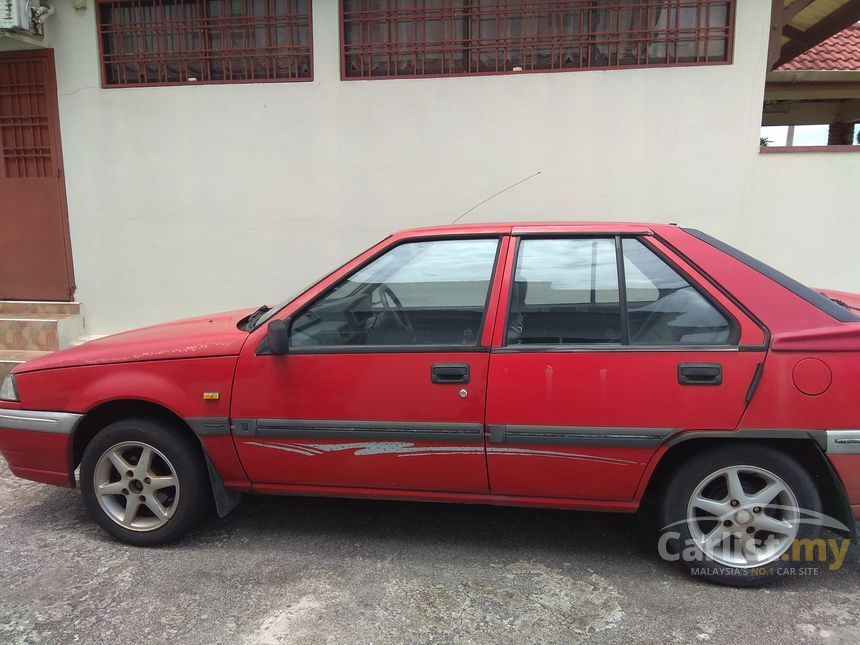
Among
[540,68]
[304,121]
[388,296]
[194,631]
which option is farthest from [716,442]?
[304,121]

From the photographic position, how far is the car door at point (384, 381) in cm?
284

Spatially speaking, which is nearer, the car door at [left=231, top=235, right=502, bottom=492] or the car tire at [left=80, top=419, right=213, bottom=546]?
the car door at [left=231, top=235, right=502, bottom=492]

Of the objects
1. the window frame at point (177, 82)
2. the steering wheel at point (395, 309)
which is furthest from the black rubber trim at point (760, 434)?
the window frame at point (177, 82)

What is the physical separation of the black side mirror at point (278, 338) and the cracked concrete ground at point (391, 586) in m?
1.08

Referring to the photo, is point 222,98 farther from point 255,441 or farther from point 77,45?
point 255,441

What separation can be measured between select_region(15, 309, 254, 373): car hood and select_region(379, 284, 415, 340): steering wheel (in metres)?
0.73

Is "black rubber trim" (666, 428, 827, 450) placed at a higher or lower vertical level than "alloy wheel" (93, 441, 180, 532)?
higher

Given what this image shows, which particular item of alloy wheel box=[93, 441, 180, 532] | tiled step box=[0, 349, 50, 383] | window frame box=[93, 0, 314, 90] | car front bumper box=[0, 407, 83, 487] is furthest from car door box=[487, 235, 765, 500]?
tiled step box=[0, 349, 50, 383]

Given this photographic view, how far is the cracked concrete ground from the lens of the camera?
252cm

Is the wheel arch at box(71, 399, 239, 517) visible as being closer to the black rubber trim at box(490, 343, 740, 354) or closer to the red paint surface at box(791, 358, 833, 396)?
the black rubber trim at box(490, 343, 740, 354)

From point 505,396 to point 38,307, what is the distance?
588cm

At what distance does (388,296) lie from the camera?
3049mm

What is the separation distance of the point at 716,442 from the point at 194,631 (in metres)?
2.39

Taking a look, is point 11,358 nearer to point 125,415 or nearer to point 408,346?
point 125,415
